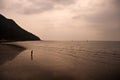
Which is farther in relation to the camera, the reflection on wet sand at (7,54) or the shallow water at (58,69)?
the reflection on wet sand at (7,54)

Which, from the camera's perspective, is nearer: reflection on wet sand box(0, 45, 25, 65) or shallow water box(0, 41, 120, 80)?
shallow water box(0, 41, 120, 80)

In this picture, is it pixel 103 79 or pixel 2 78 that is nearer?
pixel 2 78

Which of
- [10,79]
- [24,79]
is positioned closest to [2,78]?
[10,79]

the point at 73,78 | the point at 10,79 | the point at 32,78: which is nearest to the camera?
the point at 10,79

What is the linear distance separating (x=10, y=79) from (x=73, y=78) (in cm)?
863

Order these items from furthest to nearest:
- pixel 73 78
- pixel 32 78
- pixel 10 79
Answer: pixel 73 78 < pixel 32 78 < pixel 10 79

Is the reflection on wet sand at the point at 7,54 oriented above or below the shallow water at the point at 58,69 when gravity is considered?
above

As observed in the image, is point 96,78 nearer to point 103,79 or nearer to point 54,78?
point 103,79

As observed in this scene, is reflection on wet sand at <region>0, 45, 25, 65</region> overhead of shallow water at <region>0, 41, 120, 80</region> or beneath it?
overhead

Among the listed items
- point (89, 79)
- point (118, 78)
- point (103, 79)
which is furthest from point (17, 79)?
point (118, 78)

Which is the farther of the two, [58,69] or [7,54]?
[7,54]

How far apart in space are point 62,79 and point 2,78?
25.7ft

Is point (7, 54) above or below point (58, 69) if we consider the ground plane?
above

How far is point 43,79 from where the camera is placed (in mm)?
21703
